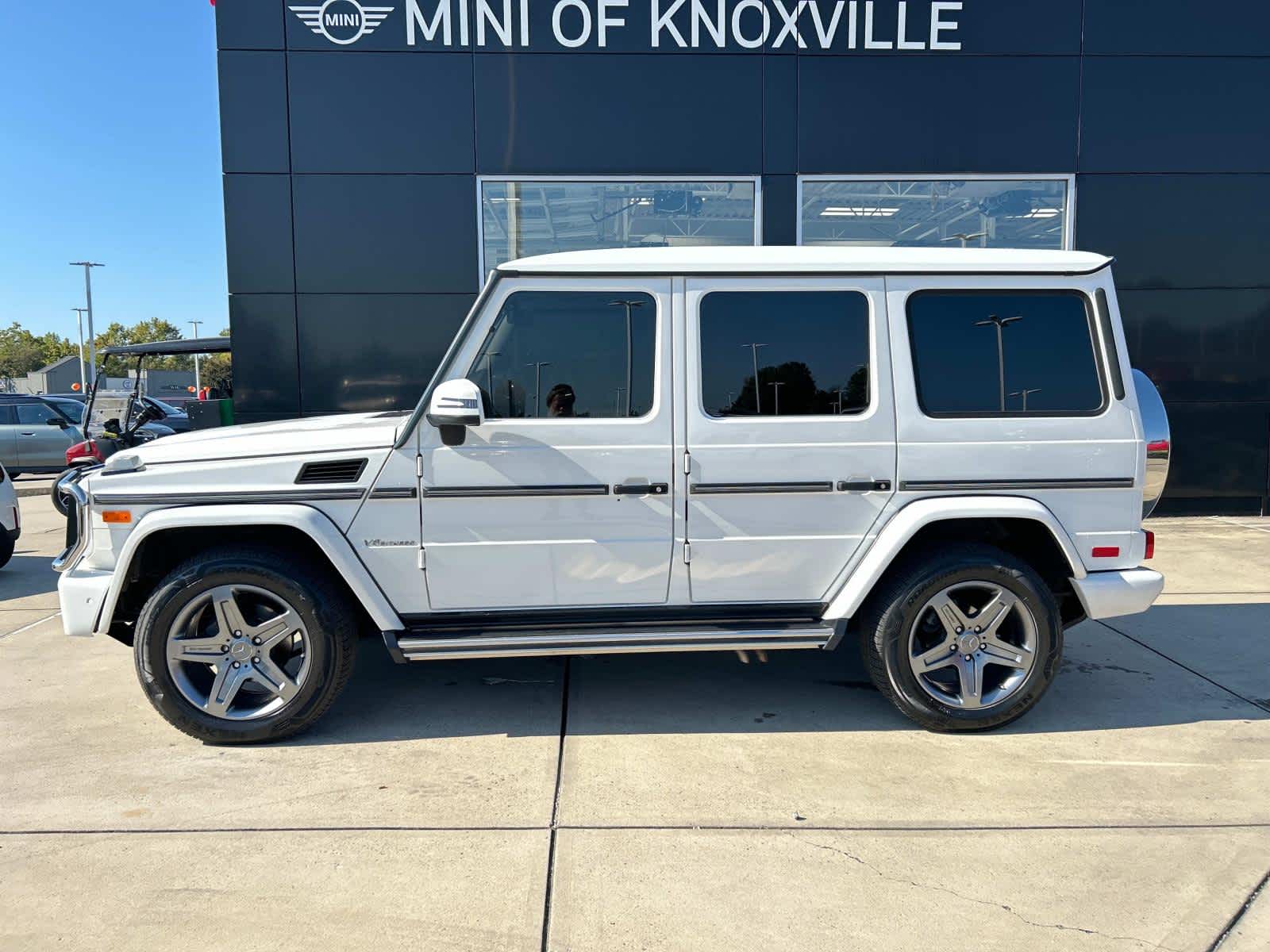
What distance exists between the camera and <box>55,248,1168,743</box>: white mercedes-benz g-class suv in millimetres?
3803

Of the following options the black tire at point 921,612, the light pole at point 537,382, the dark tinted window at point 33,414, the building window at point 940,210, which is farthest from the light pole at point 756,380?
the dark tinted window at point 33,414

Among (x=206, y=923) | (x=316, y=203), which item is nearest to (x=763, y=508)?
(x=206, y=923)

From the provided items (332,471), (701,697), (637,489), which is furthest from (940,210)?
(332,471)

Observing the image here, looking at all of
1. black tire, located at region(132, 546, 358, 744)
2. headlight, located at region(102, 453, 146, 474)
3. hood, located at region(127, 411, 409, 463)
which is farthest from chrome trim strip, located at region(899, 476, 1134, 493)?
headlight, located at region(102, 453, 146, 474)

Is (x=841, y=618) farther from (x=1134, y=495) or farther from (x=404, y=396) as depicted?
(x=404, y=396)

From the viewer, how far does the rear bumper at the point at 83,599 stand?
3.77 meters

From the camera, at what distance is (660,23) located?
883 centimetres

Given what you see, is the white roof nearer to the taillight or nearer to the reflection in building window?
the reflection in building window

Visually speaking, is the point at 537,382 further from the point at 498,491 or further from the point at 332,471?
the point at 332,471

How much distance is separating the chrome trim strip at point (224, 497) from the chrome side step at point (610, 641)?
699 millimetres

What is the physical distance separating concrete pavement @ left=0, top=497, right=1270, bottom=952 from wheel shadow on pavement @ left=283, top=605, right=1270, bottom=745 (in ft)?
0.08

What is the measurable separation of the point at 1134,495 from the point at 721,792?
90.6 inches

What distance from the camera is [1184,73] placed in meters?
9.16

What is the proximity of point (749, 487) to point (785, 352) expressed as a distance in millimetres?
630
